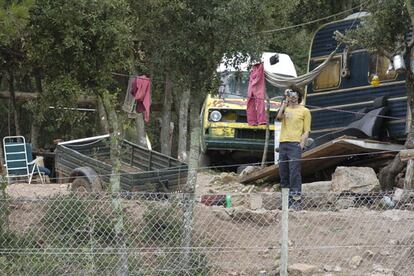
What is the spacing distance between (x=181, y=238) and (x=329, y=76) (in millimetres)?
7660

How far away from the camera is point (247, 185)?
542 inches

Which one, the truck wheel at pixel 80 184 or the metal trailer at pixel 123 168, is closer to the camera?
the truck wheel at pixel 80 184

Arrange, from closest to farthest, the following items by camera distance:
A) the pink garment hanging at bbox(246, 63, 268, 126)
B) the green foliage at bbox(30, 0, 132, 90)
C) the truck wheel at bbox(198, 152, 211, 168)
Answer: the green foliage at bbox(30, 0, 132, 90) < the pink garment hanging at bbox(246, 63, 268, 126) < the truck wheel at bbox(198, 152, 211, 168)

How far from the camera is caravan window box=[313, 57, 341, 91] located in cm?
1452

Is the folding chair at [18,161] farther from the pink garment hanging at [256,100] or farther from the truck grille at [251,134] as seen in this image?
the truck grille at [251,134]

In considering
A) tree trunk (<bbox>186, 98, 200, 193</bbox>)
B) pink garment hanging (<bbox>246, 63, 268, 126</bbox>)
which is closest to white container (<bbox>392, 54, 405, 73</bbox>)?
pink garment hanging (<bbox>246, 63, 268, 126</bbox>)

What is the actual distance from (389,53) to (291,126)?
90.5 inches

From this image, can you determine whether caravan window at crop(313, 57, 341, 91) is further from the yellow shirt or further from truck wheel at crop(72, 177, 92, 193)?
truck wheel at crop(72, 177, 92, 193)

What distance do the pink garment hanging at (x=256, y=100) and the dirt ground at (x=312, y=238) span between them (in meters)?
4.65

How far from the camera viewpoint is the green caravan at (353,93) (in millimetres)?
13125

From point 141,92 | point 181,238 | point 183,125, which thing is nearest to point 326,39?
point 141,92

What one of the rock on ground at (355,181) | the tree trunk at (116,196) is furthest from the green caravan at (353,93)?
the tree trunk at (116,196)

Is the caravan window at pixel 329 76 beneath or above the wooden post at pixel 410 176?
above

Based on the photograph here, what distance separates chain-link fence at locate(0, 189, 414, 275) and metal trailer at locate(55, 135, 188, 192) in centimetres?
266
